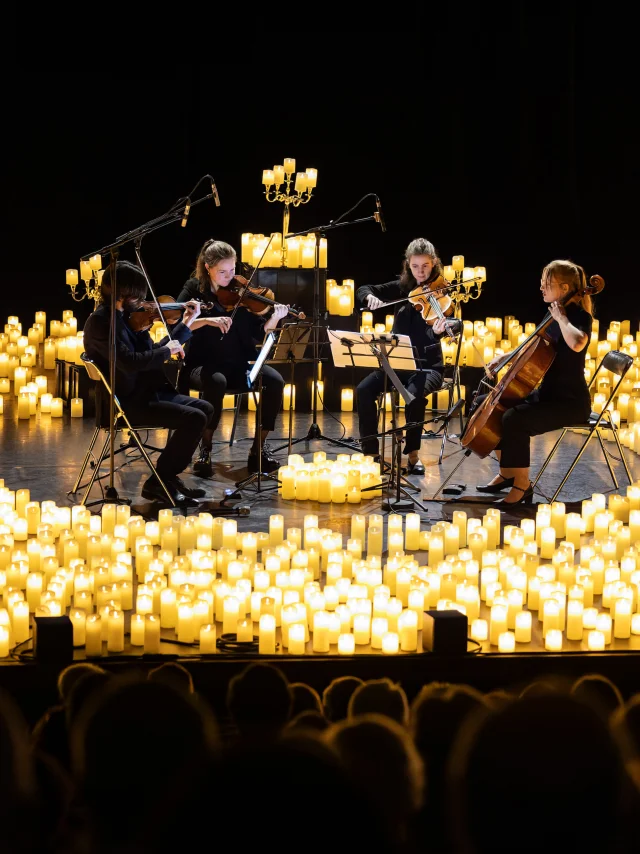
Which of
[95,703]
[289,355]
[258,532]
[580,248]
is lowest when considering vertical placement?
[95,703]

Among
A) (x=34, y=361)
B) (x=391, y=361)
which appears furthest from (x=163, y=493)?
(x=34, y=361)

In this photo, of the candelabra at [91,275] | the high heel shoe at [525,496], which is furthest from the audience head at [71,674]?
the candelabra at [91,275]

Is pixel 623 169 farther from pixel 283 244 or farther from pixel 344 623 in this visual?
pixel 344 623

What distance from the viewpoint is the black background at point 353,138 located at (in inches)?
399

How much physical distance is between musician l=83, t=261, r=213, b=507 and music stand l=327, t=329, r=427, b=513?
817mm

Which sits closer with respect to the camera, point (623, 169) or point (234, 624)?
point (234, 624)

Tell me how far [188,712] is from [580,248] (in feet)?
28.1

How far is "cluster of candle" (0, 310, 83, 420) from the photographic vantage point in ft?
25.3

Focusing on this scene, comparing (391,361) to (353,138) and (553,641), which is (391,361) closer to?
(553,641)

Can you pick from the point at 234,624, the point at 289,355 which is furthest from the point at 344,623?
the point at 289,355

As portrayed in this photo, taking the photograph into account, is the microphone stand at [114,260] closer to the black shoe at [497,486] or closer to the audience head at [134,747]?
the black shoe at [497,486]

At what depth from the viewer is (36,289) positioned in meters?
10.6

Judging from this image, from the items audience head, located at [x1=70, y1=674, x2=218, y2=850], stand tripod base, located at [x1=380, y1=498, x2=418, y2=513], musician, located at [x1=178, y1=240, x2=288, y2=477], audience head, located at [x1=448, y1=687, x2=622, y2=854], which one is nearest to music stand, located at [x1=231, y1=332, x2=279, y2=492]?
musician, located at [x1=178, y1=240, x2=288, y2=477]

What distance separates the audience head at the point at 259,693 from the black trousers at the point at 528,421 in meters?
2.36
